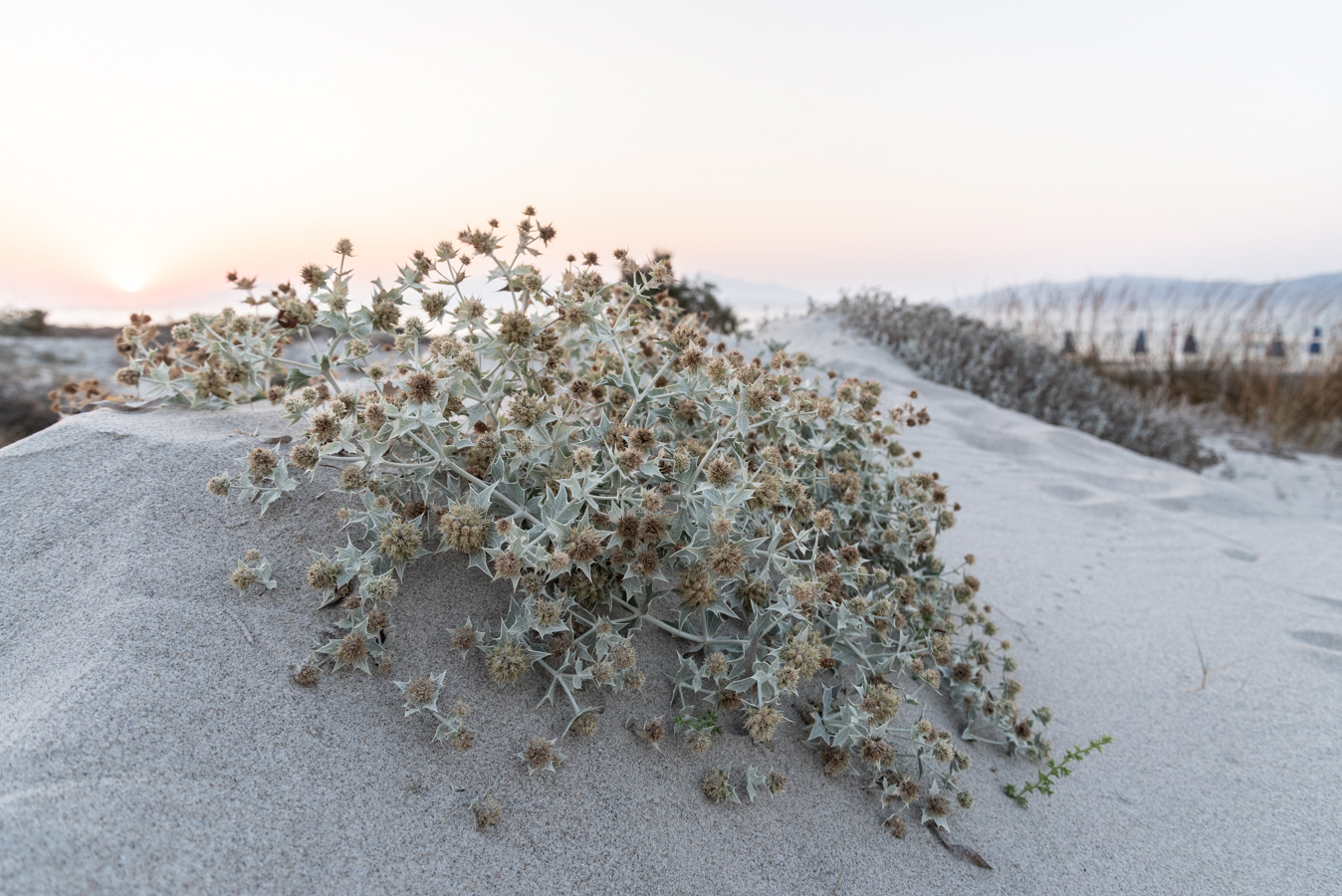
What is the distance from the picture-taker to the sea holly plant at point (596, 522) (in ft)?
6.12

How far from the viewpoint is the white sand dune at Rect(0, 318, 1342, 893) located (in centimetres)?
143

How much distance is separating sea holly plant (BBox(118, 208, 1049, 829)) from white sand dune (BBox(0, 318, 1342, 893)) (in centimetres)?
9

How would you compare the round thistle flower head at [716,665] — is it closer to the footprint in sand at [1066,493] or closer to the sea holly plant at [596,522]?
the sea holly plant at [596,522]

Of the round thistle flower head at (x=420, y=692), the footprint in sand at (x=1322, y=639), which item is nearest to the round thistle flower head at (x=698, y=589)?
the round thistle flower head at (x=420, y=692)

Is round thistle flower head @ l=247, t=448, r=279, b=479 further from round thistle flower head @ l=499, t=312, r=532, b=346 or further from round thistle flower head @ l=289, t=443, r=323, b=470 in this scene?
round thistle flower head @ l=499, t=312, r=532, b=346

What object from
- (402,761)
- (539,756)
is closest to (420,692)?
(402,761)

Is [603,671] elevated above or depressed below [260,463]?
below

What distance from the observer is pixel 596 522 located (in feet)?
6.24

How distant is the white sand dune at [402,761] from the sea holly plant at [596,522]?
0.29 feet

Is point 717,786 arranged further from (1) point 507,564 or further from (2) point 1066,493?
(2) point 1066,493

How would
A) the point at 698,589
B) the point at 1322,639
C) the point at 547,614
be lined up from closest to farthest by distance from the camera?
the point at 547,614
the point at 698,589
the point at 1322,639

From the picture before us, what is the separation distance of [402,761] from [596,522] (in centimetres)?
70

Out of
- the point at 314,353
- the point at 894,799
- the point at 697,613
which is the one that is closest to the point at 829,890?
the point at 894,799

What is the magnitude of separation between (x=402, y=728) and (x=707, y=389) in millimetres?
1190
